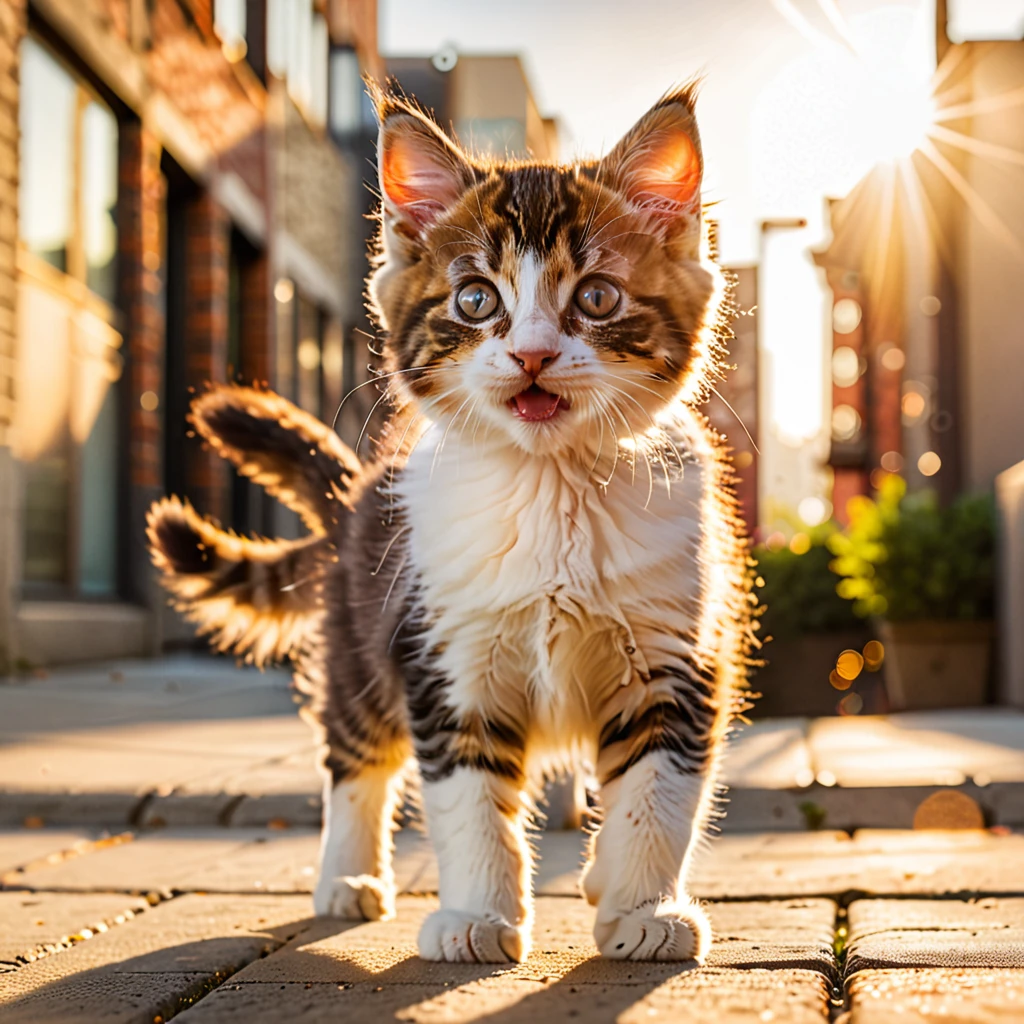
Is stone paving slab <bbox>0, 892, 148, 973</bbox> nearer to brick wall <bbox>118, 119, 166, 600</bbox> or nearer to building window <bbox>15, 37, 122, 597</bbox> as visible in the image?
building window <bbox>15, 37, 122, 597</bbox>

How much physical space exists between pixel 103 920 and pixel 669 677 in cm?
138

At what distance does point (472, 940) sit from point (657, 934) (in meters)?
0.33

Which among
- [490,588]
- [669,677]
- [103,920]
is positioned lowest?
[103,920]

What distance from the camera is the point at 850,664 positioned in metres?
10.1

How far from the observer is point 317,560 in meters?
3.40

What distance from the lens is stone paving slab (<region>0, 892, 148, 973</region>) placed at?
2508mm

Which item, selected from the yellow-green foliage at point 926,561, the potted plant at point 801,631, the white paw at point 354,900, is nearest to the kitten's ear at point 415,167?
the white paw at point 354,900

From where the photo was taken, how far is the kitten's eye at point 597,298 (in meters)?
2.44

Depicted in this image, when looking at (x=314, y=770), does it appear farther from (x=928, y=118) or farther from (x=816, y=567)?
(x=928, y=118)

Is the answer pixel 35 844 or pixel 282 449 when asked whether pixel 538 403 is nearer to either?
pixel 282 449

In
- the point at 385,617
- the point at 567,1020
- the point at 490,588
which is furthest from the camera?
the point at 385,617

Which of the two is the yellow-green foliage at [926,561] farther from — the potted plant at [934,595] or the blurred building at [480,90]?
the blurred building at [480,90]

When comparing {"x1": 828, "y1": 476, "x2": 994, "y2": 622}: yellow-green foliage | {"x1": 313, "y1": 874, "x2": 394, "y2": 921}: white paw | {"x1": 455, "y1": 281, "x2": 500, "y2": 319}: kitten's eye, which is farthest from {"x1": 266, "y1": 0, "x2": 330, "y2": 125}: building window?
{"x1": 313, "y1": 874, "x2": 394, "y2": 921}: white paw

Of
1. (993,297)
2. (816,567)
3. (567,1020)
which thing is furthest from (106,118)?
(567,1020)
